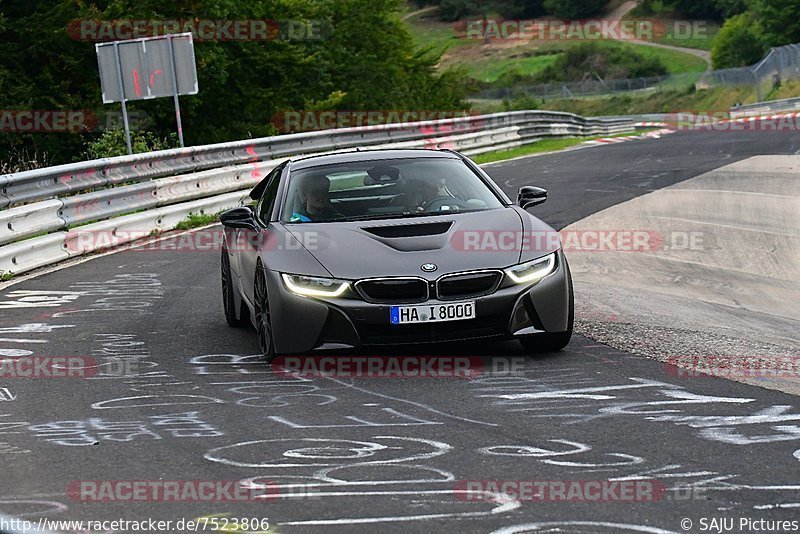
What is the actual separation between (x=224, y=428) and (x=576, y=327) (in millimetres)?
3572

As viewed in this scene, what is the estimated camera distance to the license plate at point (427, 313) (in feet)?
25.7

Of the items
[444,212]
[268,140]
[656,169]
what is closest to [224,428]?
[444,212]

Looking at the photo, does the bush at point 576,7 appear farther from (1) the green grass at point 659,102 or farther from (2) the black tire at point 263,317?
(2) the black tire at point 263,317

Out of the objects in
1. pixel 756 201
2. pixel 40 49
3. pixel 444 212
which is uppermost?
pixel 40 49

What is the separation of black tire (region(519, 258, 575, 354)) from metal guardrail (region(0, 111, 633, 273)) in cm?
712

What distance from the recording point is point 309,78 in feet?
177

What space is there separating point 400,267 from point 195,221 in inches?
441

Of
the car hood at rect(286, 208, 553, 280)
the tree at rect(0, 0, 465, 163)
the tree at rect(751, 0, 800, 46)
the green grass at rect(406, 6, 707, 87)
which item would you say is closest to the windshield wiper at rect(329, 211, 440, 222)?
the car hood at rect(286, 208, 553, 280)

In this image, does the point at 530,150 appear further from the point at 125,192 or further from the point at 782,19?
the point at 782,19

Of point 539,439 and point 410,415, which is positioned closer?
point 539,439

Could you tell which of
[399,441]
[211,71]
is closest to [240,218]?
[399,441]

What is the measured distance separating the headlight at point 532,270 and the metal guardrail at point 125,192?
23.9 ft

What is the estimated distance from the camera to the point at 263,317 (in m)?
8.45

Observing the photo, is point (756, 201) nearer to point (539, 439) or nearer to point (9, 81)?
point (539, 439)
